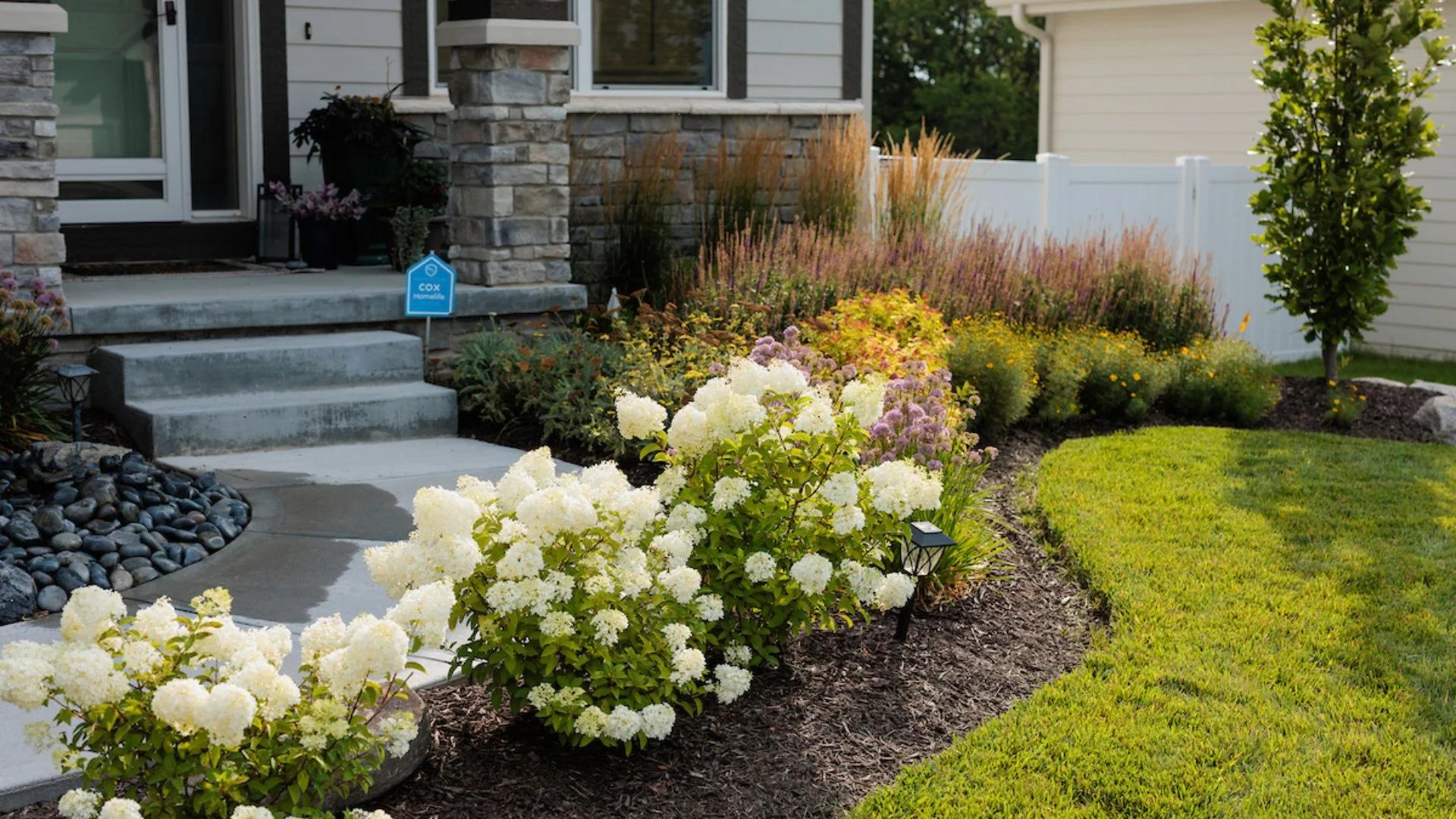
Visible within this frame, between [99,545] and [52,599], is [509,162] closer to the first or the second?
[99,545]

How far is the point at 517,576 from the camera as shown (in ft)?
10.6

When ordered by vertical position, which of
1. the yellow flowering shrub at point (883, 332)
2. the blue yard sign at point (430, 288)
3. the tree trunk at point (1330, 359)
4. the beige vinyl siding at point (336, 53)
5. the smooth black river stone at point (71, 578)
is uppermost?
the beige vinyl siding at point (336, 53)

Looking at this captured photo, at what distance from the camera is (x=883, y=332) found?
6.95 metres

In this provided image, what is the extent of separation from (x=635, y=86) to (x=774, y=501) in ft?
20.6

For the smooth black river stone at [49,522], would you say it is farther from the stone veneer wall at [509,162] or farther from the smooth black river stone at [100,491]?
the stone veneer wall at [509,162]

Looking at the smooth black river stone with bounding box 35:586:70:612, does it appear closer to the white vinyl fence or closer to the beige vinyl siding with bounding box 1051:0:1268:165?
the white vinyl fence

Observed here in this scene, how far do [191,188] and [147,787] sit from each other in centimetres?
681

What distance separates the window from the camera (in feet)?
31.1

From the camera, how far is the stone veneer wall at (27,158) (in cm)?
621

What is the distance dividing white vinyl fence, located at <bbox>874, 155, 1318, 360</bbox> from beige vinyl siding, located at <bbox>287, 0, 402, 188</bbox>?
3459mm

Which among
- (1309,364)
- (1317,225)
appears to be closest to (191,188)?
(1317,225)

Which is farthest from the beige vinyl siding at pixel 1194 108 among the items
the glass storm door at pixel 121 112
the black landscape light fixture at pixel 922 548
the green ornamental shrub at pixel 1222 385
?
the black landscape light fixture at pixel 922 548

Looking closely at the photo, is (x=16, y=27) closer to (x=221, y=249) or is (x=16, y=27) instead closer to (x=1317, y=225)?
(x=221, y=249)

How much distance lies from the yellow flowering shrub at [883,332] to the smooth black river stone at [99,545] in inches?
118
